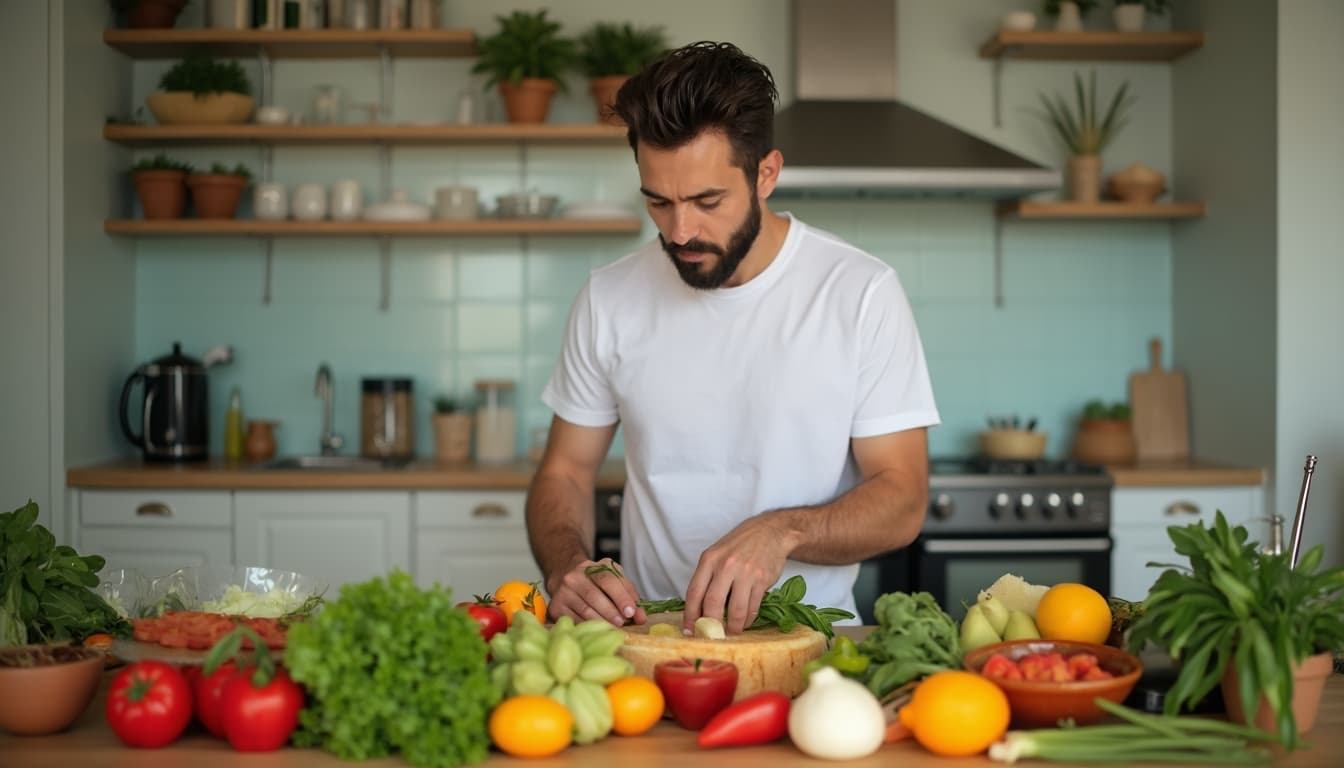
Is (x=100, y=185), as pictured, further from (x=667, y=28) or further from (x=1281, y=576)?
(x=1281, y=576)

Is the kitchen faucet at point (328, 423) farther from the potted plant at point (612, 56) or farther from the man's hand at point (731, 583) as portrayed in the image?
the man's hand at point (731, 583)

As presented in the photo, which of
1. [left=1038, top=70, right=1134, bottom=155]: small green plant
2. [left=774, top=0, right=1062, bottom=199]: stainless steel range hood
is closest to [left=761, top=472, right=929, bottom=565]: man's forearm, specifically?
[left=774, top=0, right=1062, bottom=199]: stainless steel range hood

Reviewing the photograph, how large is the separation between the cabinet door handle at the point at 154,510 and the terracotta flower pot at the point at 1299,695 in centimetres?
314

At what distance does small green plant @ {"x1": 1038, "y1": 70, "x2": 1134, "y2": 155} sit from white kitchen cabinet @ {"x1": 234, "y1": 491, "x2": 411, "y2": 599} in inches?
94.7

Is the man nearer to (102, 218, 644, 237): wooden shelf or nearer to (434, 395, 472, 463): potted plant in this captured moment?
(102, 218, 644, 237): wooden shelf

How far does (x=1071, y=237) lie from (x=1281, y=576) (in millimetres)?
3127

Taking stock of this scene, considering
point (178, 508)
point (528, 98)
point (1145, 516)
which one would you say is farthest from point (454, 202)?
point (1145, 516)

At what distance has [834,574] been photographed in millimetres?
2254

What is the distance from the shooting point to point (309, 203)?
4.05 m

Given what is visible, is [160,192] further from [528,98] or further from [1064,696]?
[1064,696]

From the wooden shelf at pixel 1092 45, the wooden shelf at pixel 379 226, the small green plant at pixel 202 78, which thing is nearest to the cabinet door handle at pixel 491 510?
the wooden shelf at pixel 379 226

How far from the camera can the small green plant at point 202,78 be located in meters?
4.02

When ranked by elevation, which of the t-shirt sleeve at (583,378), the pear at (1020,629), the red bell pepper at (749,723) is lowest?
the red bell pepper at (749,723)

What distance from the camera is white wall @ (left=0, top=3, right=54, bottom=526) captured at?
374 centimetres
